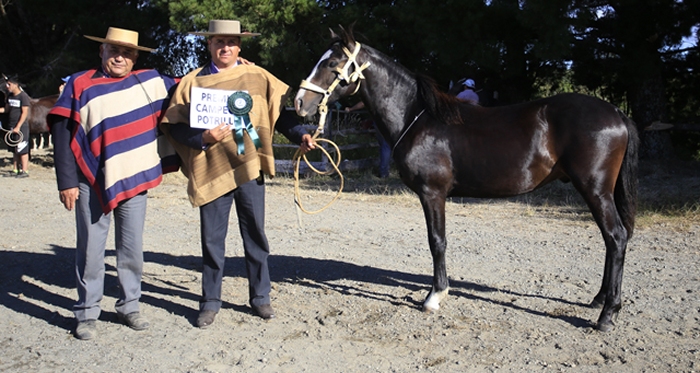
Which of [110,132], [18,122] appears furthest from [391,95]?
[18,122]

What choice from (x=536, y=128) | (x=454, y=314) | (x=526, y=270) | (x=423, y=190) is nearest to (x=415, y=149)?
(x=423, y=190)

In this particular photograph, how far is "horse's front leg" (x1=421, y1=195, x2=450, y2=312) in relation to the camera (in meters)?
4.64

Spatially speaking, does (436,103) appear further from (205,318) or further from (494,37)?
(494,37)

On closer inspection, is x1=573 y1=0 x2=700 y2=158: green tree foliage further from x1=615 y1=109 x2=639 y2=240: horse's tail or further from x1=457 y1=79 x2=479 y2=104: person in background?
x1=615 y1=109 x2=639 y2=240: horse's tail

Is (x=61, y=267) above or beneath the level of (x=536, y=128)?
beneath

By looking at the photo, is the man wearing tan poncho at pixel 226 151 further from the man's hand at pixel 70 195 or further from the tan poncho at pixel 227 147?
the man's hand at pixel 70 195

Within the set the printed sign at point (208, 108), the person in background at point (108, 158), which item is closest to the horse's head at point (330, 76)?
the printed sign at point (208, 108)

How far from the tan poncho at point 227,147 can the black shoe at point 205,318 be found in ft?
2.53

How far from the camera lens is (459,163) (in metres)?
4.64

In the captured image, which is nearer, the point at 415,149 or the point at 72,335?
Answer: the point at 72,335

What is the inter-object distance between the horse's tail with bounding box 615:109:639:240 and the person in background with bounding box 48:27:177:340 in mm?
3257

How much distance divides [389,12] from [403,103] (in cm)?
711

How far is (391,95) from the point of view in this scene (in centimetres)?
477

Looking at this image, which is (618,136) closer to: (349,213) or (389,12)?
(349,213)
